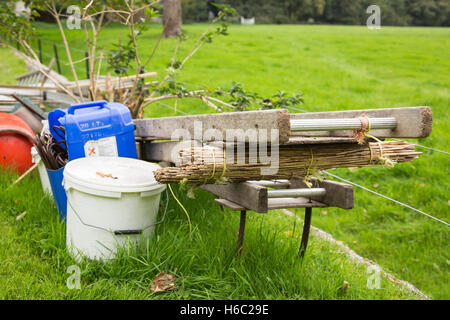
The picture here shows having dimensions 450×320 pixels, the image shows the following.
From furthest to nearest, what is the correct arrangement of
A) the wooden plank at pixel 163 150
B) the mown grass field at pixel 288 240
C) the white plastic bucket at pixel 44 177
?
the white plastic bucket at pixel 44 177 → the wooden plank at pixel 163 150 → the mown grass field at pixel 288 240

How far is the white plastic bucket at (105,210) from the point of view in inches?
108

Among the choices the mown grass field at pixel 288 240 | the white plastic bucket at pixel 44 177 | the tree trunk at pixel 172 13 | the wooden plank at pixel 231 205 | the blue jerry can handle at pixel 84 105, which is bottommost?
the mown grass field at pixel 288 240

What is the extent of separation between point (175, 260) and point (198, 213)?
73 centimetres

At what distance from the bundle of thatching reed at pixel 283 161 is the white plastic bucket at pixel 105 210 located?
1.72 feet

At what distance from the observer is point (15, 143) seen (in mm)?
4402

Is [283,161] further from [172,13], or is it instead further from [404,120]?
[172,13]

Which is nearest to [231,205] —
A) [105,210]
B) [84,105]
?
[105,210]

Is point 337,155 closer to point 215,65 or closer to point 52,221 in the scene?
point 52,221

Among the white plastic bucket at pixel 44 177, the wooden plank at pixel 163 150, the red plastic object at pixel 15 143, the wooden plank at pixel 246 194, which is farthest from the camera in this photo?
the red plastic object at pixel 15 143

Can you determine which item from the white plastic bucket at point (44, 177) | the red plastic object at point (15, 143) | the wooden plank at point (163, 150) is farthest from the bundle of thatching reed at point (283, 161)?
the red plastic object at point (15, 143)

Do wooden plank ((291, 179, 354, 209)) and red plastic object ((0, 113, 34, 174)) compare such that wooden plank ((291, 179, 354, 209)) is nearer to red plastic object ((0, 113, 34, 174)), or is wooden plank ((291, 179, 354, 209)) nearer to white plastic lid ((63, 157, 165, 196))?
white plastic lid ((63, 157, 165, 196))

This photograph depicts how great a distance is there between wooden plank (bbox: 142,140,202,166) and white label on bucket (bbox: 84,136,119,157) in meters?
0.37

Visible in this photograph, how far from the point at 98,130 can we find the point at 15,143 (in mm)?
1477

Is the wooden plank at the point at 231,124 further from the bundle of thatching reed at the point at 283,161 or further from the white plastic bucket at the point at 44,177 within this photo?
the white plastic bucket at the point at 44,177
